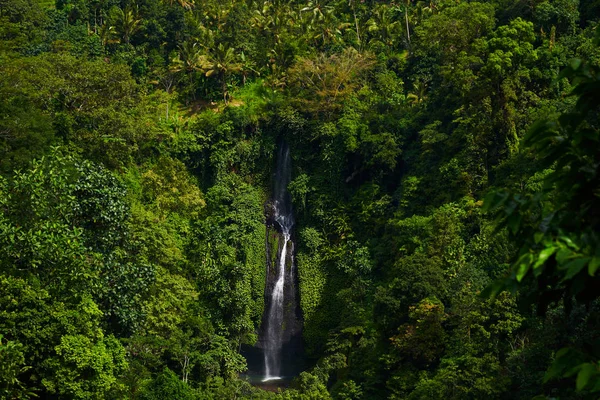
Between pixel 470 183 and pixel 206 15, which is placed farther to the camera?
pixel 206 15

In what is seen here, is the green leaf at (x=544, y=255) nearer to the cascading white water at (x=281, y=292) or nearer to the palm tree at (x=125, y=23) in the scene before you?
the cascading white water at (x=281, y=292)

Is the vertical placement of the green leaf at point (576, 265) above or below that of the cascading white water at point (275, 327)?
below

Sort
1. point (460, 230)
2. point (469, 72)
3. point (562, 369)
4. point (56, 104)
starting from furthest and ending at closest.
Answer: point (56, 104) < point (469, 72) < point (460, 230) < point (562, 369)

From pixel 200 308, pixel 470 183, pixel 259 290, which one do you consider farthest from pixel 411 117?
pixel 200 308

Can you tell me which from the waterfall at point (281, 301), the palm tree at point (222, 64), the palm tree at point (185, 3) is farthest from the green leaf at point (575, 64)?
the palm tree at point (185, 3)

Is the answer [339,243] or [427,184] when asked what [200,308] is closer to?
[339,243]

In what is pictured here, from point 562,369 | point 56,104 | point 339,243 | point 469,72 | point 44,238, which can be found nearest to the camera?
point 562,369

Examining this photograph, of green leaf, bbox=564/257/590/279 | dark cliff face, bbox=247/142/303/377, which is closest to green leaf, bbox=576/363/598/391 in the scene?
green leaf, bbox=564/257/590/279
